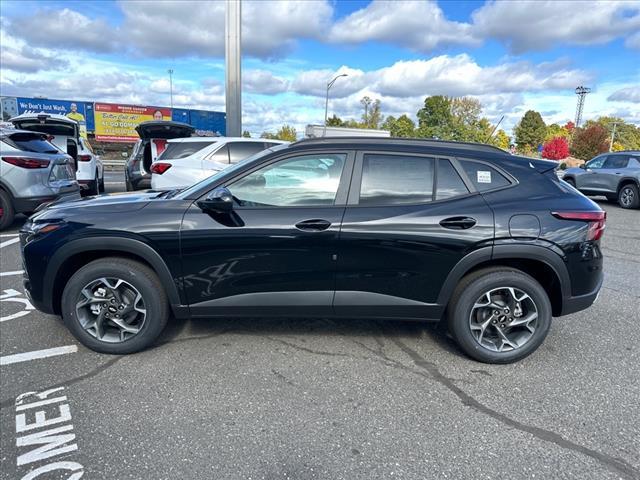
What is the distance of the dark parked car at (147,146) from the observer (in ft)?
32.8

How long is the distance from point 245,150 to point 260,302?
565 cm

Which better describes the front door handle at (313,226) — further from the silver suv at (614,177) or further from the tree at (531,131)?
the tree at (531,131)

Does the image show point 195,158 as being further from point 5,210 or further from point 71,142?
point 71,142

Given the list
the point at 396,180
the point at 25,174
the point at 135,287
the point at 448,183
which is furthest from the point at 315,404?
the point at 25,174

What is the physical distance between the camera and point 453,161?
3.25m

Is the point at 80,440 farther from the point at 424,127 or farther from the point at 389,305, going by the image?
the point at 424,127

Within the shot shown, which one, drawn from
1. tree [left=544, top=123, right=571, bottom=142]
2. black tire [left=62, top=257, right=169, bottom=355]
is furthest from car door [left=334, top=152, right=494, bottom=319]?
tree [left=544, top=123, right=571, bottom=142]

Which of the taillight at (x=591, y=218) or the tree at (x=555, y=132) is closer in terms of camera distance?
the taillight at (x=591, y=218)

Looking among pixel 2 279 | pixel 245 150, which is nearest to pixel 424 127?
pixel 245 150

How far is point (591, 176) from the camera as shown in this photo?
Result: 44.7ft

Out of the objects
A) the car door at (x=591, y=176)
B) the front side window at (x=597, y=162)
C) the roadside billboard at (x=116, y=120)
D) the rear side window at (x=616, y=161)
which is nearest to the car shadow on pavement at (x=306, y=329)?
the rear side window at (x=616, y=161)

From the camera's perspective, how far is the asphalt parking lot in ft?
7.29

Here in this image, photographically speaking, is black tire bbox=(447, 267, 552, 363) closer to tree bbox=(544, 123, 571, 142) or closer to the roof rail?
the roof rail

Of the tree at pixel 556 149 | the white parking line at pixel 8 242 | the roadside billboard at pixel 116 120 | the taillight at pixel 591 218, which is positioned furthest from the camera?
the tree at pixel 556 149
